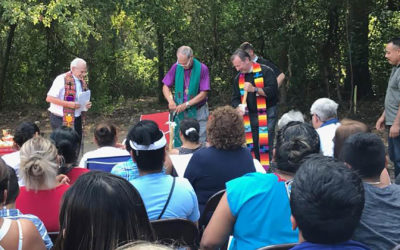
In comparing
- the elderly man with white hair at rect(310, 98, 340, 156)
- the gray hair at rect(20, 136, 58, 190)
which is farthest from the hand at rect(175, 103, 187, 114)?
the gray hair at rect(20, 136, 58, 190)

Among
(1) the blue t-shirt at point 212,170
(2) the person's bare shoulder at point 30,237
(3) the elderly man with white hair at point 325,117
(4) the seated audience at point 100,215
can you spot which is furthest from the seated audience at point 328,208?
(3) the elderly man with white hair at point 325,117

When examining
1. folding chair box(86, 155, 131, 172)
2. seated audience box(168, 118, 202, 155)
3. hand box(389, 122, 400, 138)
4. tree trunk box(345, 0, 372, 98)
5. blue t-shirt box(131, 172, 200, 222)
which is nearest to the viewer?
blue t-shirt box(131, 172, 200, 222)

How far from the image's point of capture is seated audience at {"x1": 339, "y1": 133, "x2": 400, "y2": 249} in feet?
8.06

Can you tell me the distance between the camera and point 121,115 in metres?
13.3

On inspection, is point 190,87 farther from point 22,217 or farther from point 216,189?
point 22,217

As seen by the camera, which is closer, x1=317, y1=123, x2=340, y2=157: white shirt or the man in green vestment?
x1=317, y1=123, x2=340, y2=157: white shirt

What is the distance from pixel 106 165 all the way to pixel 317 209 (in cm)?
288

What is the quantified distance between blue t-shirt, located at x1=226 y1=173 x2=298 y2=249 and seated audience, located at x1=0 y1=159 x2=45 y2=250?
1050mm

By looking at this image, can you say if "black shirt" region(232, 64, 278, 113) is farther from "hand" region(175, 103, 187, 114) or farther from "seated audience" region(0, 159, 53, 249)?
"seated audience" region(0, 159, 53, 249)

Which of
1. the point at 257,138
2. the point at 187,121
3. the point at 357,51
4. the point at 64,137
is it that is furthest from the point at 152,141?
the point at 357,51

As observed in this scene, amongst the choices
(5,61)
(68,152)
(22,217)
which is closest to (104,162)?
(68,152)

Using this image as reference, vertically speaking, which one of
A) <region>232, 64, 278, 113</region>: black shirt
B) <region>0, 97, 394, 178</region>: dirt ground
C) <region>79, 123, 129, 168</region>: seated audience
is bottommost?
<region>0, 97, 394, 178</region>: dirt ground

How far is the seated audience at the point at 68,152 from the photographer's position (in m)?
3.81

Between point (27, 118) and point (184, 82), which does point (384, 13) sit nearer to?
point (184, 82)
